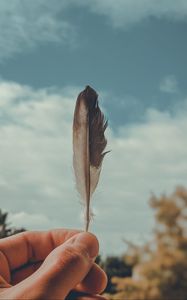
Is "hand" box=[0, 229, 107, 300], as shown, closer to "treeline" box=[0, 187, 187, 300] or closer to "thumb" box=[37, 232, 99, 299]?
"thumb" box=[37, 232, 99, 299]

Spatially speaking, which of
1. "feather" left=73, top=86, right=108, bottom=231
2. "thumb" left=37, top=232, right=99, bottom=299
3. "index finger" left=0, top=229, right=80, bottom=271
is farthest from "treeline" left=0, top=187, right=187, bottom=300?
"feather" left=73, top=86, right=108, bottom=231

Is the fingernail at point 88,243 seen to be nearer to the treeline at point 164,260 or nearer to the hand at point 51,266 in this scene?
the hand at point 51,266

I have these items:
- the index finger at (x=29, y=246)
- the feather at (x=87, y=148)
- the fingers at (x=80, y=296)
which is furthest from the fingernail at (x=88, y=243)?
the feather at (x=87, y=148)

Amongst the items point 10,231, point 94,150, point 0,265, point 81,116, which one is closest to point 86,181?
point 94,150

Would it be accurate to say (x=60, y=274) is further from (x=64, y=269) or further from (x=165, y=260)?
(x=165, y=260)

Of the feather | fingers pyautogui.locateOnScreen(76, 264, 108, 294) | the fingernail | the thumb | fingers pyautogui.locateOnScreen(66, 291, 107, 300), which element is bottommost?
fingers pyautogui.locateOnScreen(66, 291, 107, 300)

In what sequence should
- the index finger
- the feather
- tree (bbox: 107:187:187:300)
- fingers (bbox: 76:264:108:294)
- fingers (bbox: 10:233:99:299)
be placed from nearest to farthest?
tree (bbox: 107:187:187:300)
fingers (bbox: 10:233:99:299)
fingers (bbox: 76:264:108:294)
the index finger
the feather

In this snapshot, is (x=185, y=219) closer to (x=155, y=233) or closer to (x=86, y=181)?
(x=155, y=233)

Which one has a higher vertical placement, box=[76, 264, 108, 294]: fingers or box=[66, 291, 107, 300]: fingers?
box=[76, 264, 108, 294]: fingers
